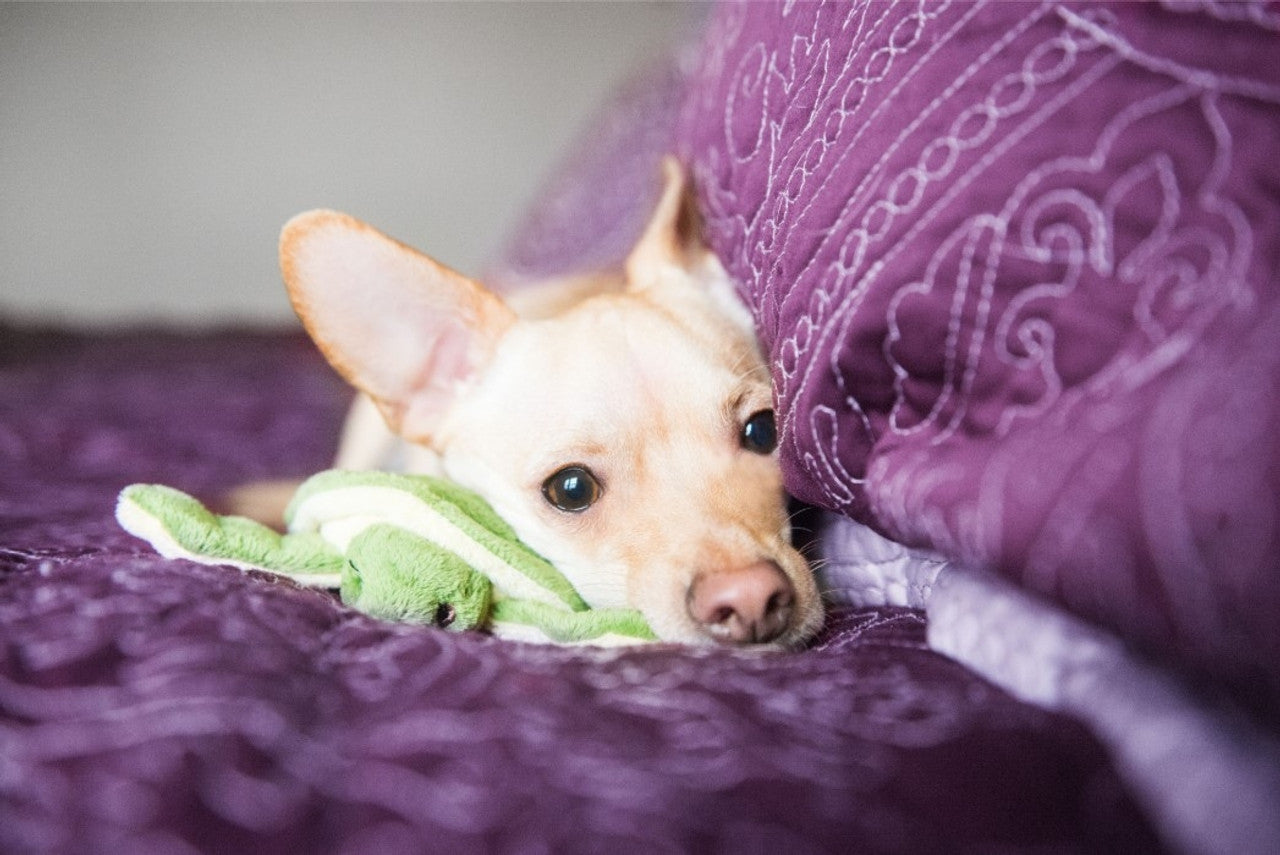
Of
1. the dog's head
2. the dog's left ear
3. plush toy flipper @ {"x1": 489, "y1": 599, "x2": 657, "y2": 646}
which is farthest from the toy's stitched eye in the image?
the dog's left ear

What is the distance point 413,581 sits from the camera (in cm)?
89

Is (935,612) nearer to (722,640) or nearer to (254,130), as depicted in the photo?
(722,640)

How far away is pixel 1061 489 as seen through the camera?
56 cm

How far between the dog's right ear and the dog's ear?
28cm

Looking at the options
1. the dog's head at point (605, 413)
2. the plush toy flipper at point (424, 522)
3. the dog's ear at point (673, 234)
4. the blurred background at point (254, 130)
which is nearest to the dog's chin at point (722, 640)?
the dog's head at point (605, 413)

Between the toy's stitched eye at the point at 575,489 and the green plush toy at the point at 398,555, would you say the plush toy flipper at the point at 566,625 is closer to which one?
the green plush toy at the point at 398,555

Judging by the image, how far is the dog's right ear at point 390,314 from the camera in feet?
3.84

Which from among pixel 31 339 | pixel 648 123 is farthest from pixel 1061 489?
pixel 31 339

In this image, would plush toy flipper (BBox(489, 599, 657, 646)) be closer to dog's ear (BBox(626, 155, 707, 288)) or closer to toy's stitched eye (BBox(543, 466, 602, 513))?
toy's stitched eye (BBox(543, 466, 602, 513))

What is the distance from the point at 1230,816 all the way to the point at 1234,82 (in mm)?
461

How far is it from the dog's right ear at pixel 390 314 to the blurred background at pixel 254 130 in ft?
9.44

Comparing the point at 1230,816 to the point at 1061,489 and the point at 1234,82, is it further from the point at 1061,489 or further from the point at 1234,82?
the point at 1234,82

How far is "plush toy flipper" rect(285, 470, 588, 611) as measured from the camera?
0.96 m

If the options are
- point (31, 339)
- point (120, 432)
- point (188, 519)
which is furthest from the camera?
point (31, 339)
